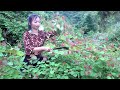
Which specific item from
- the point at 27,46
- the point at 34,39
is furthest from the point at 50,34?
the point at 27,46

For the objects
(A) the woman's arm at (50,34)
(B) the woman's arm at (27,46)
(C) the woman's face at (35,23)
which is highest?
(C) the woman's face at (35,23)

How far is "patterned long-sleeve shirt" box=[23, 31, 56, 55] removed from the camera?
14.6 ft

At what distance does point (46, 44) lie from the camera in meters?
4.48

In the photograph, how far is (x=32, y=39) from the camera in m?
4.46

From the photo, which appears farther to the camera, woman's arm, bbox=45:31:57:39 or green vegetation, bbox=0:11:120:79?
woman's arm, bbox=45:31:57:39

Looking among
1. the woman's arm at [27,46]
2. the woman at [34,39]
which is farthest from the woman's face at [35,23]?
the woman's arm at [27,46]

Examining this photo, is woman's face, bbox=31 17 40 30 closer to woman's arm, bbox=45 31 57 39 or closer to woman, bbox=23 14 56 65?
woman, bbox=23 14 56 65

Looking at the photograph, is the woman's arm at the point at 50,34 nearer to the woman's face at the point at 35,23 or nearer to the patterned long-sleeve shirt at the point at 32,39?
the patterned long-sleeve shirt at the point at 32,39

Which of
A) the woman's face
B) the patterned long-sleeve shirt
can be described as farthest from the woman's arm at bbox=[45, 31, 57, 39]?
the woman's face

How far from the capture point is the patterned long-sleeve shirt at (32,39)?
175 inches

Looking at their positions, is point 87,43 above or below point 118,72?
above
